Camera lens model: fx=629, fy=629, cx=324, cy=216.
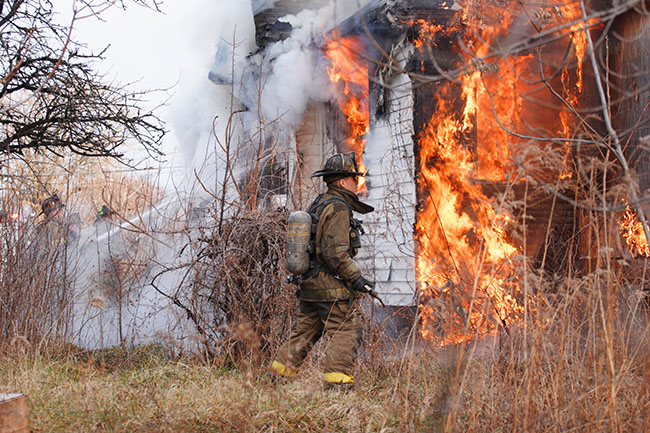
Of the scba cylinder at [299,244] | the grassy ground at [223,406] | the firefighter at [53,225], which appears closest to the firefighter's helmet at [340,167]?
the scba cylinder at [299,244]

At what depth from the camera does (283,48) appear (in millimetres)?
10273

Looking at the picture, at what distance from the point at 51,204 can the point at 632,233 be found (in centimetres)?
720

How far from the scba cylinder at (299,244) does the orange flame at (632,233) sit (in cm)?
476

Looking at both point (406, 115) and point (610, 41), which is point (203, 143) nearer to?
point (406, 115)

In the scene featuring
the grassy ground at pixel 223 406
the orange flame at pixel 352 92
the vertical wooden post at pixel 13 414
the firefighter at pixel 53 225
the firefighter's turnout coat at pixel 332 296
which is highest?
the orange flame at pixel 352 92

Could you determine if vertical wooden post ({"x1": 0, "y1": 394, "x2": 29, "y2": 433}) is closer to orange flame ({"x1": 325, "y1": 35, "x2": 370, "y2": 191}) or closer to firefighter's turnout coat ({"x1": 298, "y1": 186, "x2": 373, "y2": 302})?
firefighter's turnout coat ({"x1": 298, "y1": 186, "x2": 373, "y2": 302})

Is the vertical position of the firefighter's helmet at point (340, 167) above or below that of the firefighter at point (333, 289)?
above

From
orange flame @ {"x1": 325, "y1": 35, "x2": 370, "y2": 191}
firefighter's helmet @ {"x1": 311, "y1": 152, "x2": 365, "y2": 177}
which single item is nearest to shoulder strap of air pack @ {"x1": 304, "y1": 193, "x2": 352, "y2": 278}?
firefighter's helmet @ {"x1": 311, "y1": 152, "x2": 365, "y2": 177}

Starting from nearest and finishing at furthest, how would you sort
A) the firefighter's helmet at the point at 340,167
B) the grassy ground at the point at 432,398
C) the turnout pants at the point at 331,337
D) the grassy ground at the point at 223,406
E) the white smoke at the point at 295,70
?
1. the grassy ground at the point at 432,398
2. the grassy ground at the point at 223,406
3. the turnout pants at the point at 331,337
4. the firefighter's helmet at the point at 340,167
5. the white smoke at the point at 295,70

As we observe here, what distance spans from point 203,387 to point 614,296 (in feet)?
10.3

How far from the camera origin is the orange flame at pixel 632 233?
8.01m

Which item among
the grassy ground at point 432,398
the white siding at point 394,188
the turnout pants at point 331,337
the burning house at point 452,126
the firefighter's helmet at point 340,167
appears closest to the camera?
the grassy ground at point 432,398

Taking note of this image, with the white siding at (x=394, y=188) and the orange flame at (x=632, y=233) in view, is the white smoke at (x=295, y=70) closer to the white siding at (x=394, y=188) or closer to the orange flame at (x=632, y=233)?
the white siding at (x=394, y=188)

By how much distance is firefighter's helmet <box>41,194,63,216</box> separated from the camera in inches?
286
